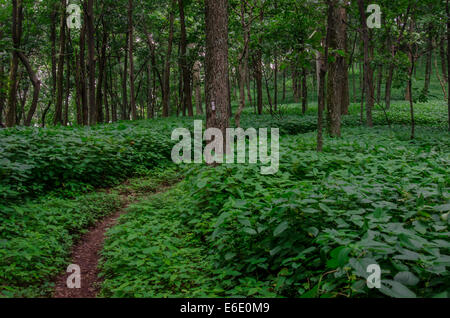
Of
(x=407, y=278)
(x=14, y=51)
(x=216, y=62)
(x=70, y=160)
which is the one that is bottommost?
(x=407, y=278)

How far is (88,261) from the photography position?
4.53 m

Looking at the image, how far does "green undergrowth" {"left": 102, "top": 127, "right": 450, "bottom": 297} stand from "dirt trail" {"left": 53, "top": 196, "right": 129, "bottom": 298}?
8.1 inches

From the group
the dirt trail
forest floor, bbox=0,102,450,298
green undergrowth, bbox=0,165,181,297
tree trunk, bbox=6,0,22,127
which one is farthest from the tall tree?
tree trunk, bbox=6,0,22,127

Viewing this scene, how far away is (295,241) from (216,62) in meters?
5.17

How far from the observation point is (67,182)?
6973 millimetres

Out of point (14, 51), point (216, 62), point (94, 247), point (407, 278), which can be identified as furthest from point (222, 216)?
point (14, 51)

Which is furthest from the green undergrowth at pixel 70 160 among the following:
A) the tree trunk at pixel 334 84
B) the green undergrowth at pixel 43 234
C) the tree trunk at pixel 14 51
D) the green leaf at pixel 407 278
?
the tree trunk at pixel 14 51

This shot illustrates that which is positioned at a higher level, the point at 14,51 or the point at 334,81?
the point at 14,51

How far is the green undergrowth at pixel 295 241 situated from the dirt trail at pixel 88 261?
0.68 ft

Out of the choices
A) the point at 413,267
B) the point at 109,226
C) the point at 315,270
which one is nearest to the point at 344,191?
the point at 315,270

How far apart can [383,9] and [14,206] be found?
13.5 metres

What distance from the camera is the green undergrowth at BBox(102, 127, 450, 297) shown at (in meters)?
2.43

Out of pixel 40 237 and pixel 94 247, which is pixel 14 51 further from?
pixel 94 247
